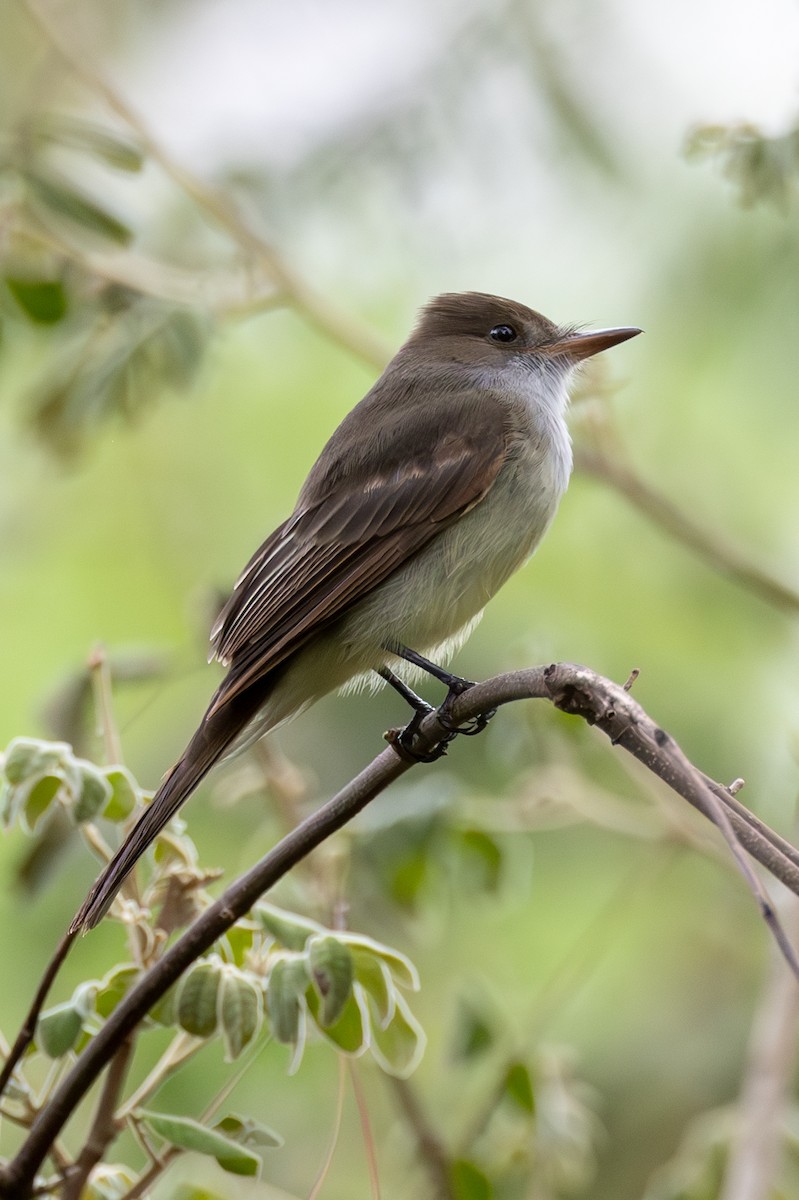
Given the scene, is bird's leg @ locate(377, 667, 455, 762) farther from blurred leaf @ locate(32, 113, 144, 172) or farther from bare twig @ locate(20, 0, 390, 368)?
blurred leaf @ locate(32, 113, 144, 172)

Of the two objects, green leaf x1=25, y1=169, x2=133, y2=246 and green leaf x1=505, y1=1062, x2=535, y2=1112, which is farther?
green leaf x1=25, y1=169, x2=133, y2=246

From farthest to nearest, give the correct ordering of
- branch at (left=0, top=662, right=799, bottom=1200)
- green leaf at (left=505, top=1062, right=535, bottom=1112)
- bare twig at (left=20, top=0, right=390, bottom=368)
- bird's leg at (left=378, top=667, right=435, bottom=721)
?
bare twig at (left=20, top=0, right=390, bottom=368) < bird's leg at (left=378, top=667, right=435, bottom=721) < green leaf at (left=505, top=1062, right=535, bottom=1112) < branch at (left=0, top=662, right=799, bottom=1200)

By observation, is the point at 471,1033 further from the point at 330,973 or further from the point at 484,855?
the point at 330,973

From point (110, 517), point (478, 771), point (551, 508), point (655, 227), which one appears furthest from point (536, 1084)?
point (110, 517)

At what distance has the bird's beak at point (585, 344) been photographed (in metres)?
3.52

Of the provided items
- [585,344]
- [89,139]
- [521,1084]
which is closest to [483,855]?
[521,1084]

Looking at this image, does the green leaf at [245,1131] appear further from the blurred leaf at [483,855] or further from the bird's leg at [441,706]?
the blurred leaf at [483,855]

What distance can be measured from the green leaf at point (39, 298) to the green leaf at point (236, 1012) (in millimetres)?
1700

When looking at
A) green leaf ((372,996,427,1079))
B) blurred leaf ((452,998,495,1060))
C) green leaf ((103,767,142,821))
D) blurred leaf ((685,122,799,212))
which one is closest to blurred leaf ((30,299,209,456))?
blurred leaf ((685,122,799,212))

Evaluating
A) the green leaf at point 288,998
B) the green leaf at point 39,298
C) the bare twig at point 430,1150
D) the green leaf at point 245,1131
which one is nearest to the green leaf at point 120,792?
the green leaf at point 288,998

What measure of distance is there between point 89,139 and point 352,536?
3.27 ft

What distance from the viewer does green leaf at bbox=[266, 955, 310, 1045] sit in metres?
1.86

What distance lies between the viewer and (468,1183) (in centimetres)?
226

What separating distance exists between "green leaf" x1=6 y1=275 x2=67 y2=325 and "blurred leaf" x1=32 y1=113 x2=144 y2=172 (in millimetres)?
285
